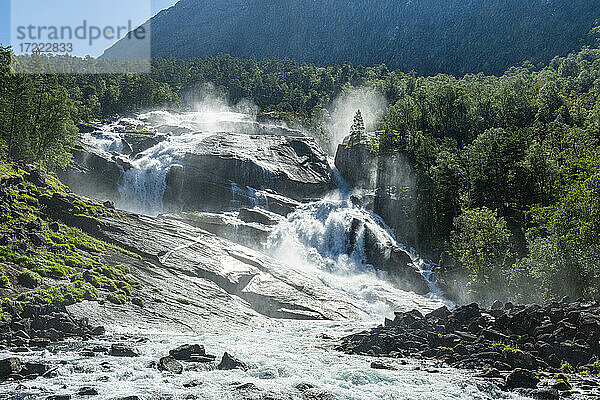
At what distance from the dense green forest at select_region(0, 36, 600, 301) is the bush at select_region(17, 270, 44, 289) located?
2549 cm

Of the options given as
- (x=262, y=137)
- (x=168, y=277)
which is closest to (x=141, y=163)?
(x=262, y=137)

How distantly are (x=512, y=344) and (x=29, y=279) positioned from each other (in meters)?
28.0

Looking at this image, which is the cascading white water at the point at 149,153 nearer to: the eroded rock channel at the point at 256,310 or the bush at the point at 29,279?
the eroded rock channel at the point at 256,310

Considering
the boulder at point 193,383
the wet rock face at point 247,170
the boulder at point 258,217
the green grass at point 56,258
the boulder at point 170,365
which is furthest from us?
the wet rock face at point 247,170

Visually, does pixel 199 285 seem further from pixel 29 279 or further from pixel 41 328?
pixel 41 328

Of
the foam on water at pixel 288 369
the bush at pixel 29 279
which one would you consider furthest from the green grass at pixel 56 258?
the foam on water at pixel 288 369

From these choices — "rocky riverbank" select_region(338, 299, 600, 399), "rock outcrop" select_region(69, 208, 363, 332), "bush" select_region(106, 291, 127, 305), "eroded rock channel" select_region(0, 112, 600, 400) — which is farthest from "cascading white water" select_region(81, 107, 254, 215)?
"rocky riverbank" select_region(338, 299, 600, 399)

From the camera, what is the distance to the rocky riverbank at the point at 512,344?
18328mm

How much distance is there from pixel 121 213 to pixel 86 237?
715cm

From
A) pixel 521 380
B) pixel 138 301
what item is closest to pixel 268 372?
pixel 521 380

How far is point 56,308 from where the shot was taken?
2467 centimetres

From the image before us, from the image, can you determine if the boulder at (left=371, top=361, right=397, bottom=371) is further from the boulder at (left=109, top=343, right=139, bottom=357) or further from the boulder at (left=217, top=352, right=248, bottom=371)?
the boulder at (left=109, top=343, right=139, bottom=357)

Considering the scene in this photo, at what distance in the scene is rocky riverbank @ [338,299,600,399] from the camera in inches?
722

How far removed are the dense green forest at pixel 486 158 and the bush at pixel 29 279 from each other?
83.6ft
